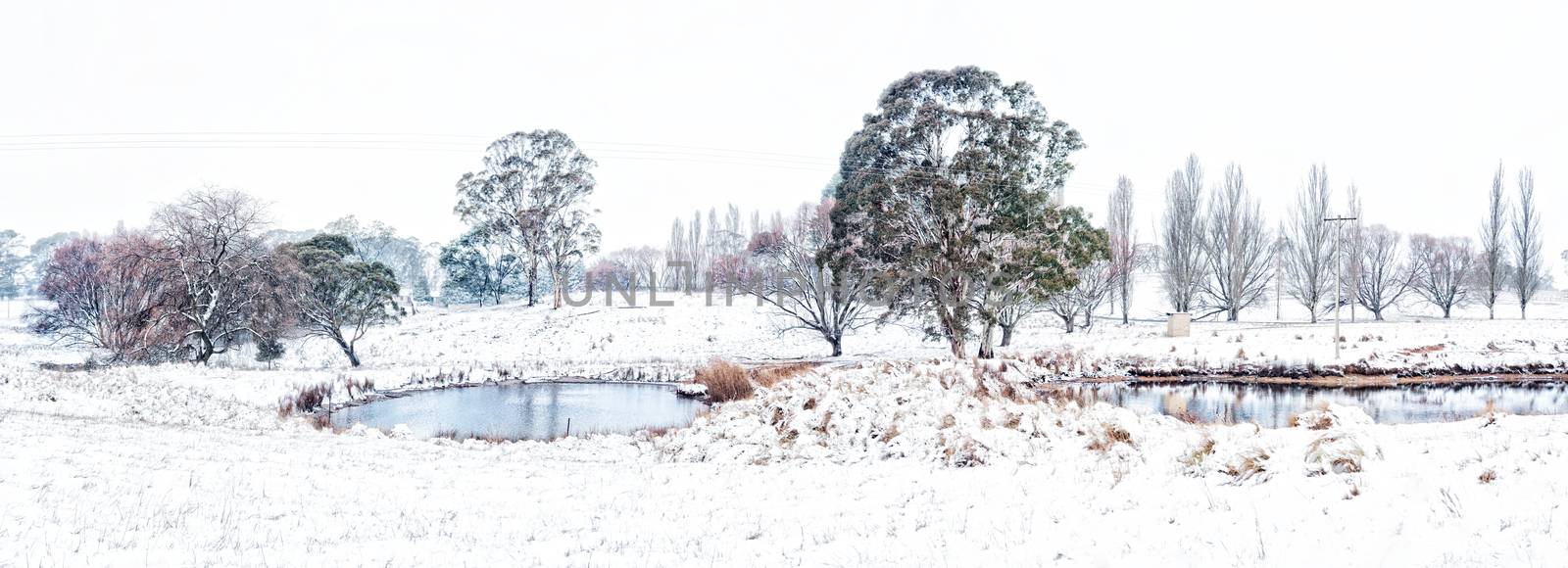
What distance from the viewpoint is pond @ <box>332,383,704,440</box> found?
60.5 feet

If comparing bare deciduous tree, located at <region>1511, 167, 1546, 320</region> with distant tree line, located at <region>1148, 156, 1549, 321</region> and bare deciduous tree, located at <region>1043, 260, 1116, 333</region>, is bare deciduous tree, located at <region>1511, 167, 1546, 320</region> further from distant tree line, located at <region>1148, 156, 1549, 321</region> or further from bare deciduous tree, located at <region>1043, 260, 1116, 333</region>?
bare deciduous tree, located at <region>1043, 260, 1116, 333</region>

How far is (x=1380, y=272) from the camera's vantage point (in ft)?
171

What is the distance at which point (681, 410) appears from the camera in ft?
69.8

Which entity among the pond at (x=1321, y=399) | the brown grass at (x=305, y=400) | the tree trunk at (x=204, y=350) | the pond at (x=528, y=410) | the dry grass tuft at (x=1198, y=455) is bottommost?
the pond at (x=528, y=410)

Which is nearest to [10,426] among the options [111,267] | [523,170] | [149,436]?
[149,436]

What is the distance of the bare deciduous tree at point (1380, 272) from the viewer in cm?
5259

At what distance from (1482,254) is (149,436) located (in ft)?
229

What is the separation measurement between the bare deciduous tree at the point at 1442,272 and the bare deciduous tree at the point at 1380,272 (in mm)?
982

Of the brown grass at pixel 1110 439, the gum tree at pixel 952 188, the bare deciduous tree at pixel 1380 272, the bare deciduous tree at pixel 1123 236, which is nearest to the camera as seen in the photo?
the brown grass at pixel 1110 439

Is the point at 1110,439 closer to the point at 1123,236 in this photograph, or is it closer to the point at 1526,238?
the point at 1123,236

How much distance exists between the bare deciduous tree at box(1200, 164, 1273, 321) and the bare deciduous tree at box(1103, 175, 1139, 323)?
193 inches

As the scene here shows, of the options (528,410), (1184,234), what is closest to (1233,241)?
(1184,234)

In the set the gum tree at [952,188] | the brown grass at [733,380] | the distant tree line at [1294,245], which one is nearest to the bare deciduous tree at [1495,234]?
the distant tree line at [1294,245]

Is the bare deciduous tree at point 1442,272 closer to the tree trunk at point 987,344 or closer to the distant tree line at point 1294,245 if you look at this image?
the distant tree line at point 1294,245
